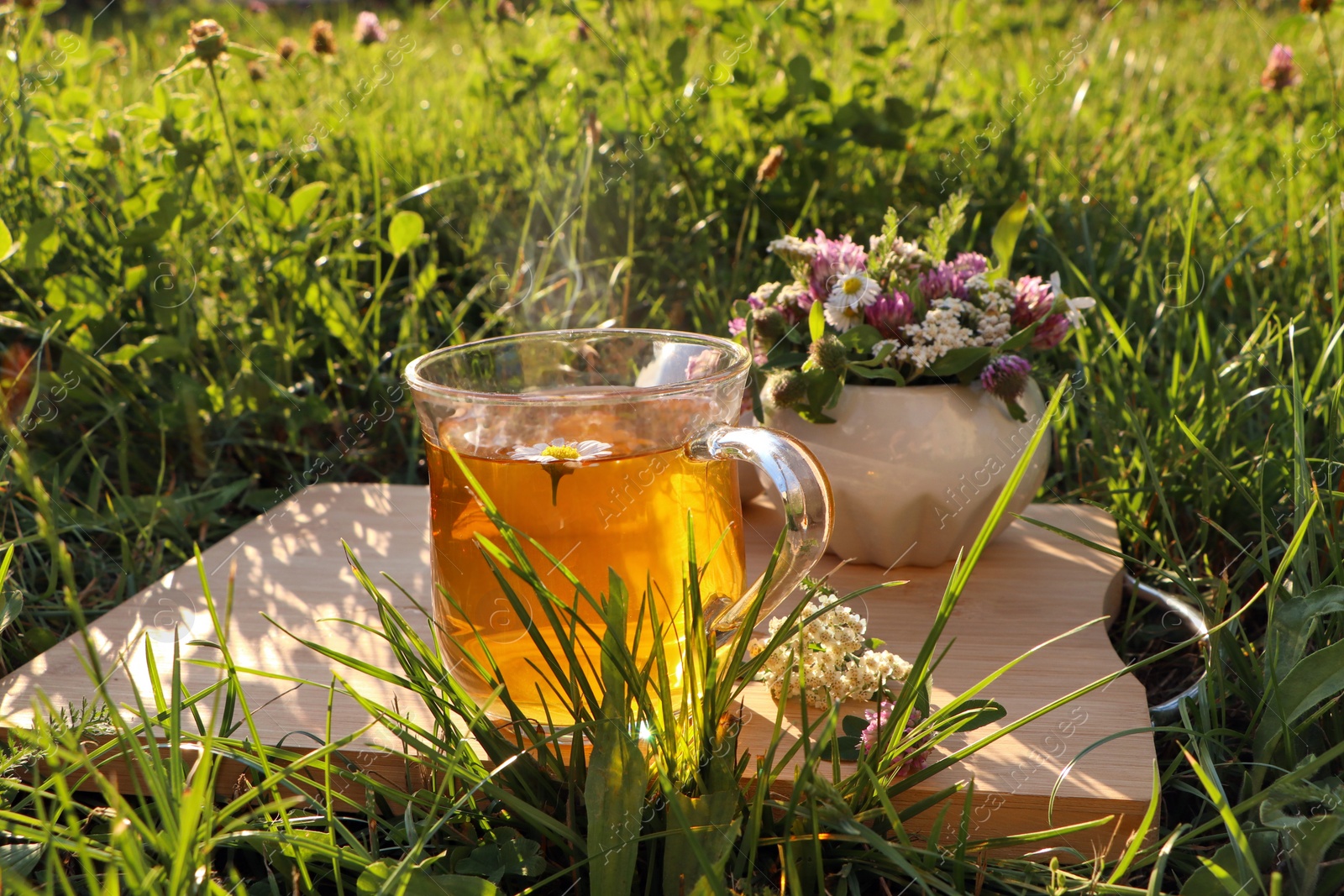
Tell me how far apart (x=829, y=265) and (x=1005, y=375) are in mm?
202

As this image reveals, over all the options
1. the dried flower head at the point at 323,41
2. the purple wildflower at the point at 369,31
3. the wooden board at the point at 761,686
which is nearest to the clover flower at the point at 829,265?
the wooden board at the point at 761,686

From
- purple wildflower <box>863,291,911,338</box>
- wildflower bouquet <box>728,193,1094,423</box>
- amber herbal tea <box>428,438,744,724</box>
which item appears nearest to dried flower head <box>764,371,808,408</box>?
wildflower bouquet <box>728,193,1094,423</box>

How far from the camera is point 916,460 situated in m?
1.04

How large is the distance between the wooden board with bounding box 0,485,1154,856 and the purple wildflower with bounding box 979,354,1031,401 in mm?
183

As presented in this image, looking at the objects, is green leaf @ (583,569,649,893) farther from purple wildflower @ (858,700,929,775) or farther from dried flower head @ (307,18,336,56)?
dried flower head @ (307,18,336,56)

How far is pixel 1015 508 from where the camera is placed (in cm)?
110

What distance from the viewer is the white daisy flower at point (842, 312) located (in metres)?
1.06

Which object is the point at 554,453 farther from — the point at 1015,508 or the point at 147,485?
the point at 147,485

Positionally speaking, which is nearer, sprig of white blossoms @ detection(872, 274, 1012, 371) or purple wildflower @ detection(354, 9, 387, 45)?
sprig of white blossoms @ detection(872, 274, 1012, 371)

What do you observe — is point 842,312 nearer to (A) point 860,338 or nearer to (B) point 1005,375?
(A) point 860,338

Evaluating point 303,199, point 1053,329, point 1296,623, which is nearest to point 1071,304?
point 1053,329

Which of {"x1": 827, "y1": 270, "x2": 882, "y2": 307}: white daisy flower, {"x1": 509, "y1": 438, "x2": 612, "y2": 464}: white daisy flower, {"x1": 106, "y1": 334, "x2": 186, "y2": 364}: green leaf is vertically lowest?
{"x1": 106, "y1": 334, "x2": 186, "y2": 364}: green leaf

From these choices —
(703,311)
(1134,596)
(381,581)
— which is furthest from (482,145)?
(1134,596)

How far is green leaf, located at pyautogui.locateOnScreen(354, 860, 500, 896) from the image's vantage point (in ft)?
2.18
